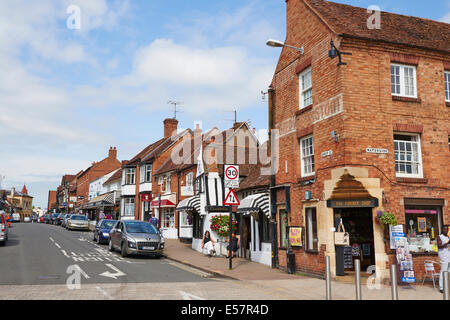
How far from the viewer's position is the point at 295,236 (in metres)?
14.5

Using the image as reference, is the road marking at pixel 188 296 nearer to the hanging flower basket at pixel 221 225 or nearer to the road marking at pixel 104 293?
the road marking at pixel 104 293

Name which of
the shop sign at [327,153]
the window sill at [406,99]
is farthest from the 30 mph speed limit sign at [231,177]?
the window sill at [406,99]

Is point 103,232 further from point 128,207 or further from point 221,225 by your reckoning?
point 128,207

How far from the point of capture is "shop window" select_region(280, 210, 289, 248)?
50.8 ft

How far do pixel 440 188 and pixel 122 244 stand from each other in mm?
13674

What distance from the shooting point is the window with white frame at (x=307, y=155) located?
578 inches

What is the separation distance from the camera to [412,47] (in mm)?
13664

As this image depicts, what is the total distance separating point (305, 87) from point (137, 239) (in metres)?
10.1

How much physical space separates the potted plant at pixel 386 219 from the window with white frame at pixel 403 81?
4.24 m

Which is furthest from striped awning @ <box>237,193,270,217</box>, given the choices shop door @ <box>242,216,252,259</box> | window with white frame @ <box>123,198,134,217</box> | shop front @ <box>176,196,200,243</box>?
window with white frame @ <box>123,198,134,217</box>

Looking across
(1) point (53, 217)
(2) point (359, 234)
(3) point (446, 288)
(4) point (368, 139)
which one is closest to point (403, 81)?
(4) point (368, 139)

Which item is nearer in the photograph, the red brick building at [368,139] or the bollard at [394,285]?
the bollard at [394,285]
